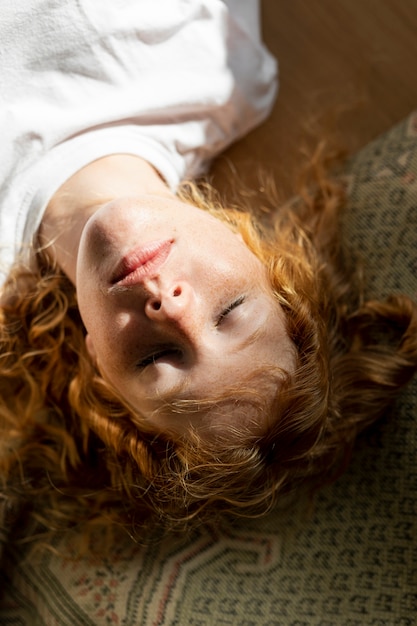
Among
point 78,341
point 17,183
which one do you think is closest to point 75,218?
point 17,183

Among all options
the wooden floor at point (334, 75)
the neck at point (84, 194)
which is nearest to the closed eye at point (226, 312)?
the neck at point (84, 194)

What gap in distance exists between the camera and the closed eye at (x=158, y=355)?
1.02m

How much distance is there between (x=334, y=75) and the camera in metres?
1.39

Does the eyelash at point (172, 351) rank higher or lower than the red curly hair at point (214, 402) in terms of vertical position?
higher

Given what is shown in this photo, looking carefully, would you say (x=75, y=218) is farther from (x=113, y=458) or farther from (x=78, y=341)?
(x=113, y=458)

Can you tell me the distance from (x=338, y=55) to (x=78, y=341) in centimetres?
74

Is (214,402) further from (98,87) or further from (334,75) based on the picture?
(334,75)

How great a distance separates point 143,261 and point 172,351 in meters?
0.14

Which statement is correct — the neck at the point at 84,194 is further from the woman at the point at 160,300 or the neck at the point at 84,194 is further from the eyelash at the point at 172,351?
the eyelash at the point at 172,351

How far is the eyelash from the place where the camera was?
1.00 meters

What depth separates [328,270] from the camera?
1.26m

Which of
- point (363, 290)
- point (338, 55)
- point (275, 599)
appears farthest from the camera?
point (338, 55)

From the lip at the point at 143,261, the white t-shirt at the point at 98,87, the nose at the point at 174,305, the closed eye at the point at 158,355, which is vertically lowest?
the closed eye at the point at 158,355

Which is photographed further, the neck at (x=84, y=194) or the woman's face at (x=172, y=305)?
the neck at (x=84, y=194)
